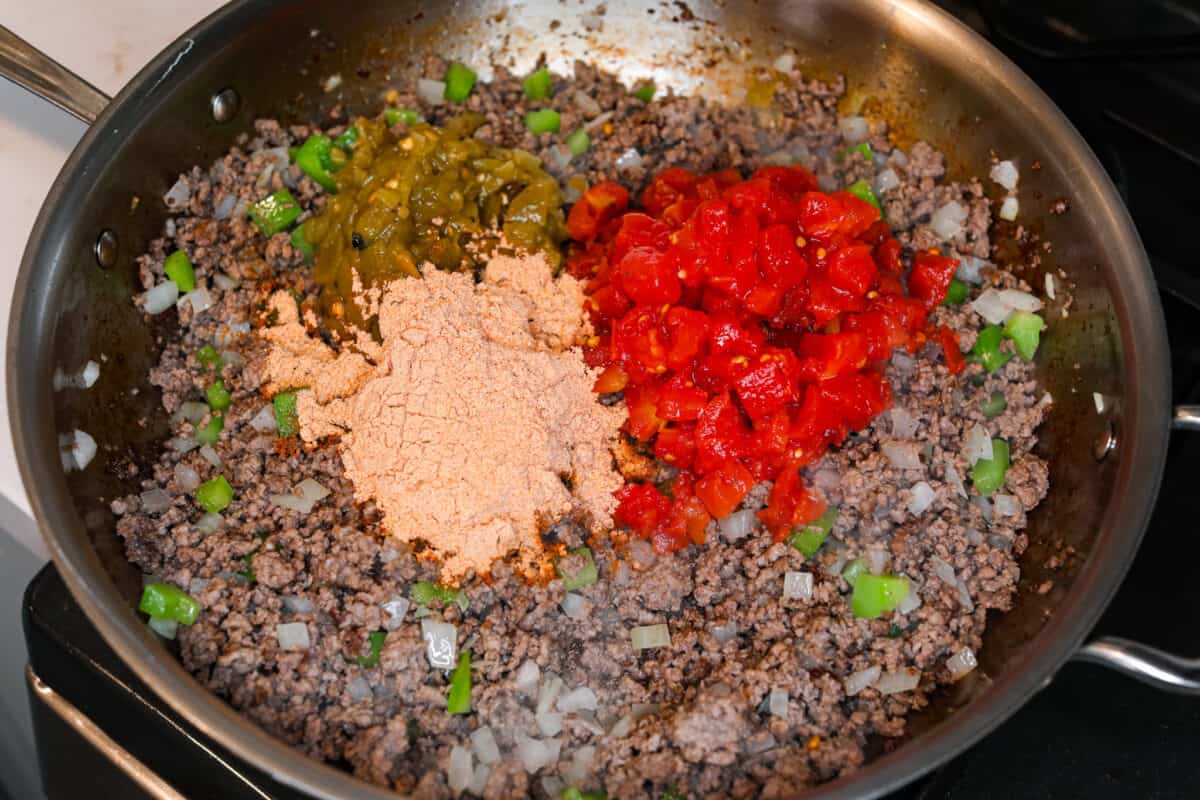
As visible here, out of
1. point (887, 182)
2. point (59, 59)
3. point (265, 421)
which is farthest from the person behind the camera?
point (59, 59)

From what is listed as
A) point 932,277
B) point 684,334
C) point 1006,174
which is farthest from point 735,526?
point 1006,174

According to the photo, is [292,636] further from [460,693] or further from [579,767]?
[579,767]

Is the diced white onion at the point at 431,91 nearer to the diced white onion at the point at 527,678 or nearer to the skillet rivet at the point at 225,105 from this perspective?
the skillet rivet at the point at 225,105

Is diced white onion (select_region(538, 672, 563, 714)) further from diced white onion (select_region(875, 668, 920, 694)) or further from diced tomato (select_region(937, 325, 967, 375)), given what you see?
diced tomato (select_region(937, 325, 967, 375))

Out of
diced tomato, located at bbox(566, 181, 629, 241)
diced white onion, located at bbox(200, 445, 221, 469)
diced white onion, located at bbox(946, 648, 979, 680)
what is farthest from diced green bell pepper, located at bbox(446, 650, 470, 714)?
diced tomato, located at bbox(566, 181, 629, 241)

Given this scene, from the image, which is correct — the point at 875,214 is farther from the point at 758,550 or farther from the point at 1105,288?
the point at 758,550

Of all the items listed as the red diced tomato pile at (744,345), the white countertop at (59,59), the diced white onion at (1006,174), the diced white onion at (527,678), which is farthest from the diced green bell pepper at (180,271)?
the diced white onion at (1006,174)
